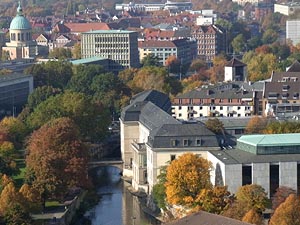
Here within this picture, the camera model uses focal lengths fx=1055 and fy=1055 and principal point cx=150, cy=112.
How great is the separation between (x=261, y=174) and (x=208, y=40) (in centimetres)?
6674

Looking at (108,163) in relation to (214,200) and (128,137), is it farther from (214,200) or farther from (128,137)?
(214,200)

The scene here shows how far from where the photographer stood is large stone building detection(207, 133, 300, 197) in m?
37.6

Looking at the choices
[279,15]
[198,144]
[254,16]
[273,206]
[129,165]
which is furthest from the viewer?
[254,16]

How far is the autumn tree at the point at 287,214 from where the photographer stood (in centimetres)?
3259

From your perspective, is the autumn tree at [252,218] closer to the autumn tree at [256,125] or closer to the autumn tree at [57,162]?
the autumn tree at [57,162]

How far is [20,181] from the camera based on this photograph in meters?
43.2

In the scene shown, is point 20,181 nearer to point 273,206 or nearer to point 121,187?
point 121,187

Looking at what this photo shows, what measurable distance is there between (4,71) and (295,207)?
4485 cm

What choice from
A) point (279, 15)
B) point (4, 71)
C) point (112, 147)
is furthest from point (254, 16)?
point (112, 147)

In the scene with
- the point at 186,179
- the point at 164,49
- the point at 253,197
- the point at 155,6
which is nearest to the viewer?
the point at 253,197

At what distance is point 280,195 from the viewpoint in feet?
120

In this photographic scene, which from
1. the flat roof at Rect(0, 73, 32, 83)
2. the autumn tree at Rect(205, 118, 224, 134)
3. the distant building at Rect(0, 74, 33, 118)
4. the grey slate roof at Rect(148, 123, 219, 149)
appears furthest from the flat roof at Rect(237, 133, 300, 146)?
the flat roof at Rect(0, 73, 32, 83)

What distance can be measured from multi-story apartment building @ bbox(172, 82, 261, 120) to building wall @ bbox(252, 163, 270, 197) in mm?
19383

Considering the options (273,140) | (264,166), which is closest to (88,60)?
(273,140)
